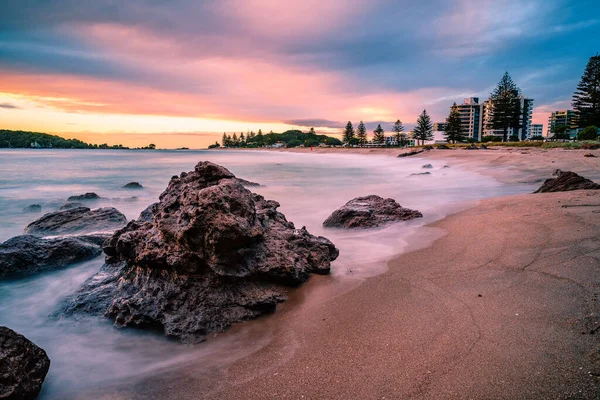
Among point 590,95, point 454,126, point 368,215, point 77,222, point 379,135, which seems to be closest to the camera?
point 368,215

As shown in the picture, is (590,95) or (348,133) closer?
(590,95)

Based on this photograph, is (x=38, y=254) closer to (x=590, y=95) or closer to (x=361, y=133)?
(x=590, y=95)

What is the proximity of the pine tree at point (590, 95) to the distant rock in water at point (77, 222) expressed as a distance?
203 feet

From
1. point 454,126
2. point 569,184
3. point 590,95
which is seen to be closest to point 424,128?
point 454,126

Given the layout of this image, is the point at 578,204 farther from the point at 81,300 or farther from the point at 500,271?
the point at 81,300

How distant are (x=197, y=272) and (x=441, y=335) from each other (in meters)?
2.32

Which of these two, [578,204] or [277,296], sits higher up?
[578,204]

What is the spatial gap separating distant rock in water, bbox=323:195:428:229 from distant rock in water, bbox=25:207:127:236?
446 cm

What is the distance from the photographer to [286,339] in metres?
3.04

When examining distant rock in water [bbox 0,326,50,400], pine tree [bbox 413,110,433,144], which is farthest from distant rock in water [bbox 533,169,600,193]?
pine tree [bbox 413,110,433,144]

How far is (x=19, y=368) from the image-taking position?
2.40 meters

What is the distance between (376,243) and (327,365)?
341 cm

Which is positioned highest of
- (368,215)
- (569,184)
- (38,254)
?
(569,184)

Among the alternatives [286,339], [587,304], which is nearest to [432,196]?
[587,304]
